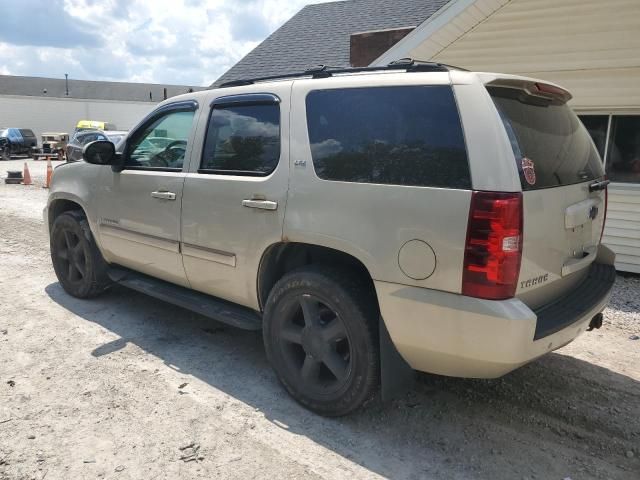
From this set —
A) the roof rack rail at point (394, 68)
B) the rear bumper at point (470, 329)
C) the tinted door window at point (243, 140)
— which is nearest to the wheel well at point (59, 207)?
the tinted door window at point (243, 140)

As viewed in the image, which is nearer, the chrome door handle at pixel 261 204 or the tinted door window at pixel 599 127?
the chrome door handle at pixel 261 204

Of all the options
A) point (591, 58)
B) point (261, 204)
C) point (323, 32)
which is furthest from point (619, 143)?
point (323, 32)

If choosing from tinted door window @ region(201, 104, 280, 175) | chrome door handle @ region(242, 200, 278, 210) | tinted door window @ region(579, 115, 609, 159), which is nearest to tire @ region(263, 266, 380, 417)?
chrome door handle @ region(242, 200, 278, 210)

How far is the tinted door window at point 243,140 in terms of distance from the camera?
134 inches

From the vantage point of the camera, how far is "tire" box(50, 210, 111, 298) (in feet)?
16.3

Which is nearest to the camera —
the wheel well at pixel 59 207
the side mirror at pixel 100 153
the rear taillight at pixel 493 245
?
the rear taillight at pixel 493 245

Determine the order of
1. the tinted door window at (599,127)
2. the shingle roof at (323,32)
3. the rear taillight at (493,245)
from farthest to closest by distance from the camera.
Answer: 1. the shingle roof at (323,32)
2. the tinted door window at (599,127)
3. the rear taillight at (493,245)

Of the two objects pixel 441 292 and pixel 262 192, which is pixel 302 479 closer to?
pixel 441 292

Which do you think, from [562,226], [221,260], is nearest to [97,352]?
[221,260]

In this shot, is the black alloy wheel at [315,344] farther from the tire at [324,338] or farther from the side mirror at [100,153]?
the side mirror at [100,153]

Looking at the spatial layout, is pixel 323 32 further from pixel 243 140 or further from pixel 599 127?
pixel 243 140

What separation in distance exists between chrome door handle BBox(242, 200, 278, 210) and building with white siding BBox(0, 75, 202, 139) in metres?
40.4

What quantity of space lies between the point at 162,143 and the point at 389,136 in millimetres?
2202

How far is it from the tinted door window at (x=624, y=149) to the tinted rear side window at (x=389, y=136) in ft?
17.3
